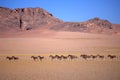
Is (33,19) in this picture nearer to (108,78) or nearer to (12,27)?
(12,27)

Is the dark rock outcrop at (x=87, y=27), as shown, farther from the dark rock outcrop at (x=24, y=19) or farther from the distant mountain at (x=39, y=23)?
the dark rock outcrop at (x=24, y=19)

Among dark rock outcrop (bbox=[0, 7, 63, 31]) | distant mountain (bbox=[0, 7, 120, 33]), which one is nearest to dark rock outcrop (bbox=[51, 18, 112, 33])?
distant mountain (bbox=[0, 7, 120, 33])

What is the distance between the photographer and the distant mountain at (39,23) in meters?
120

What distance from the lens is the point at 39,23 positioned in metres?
132

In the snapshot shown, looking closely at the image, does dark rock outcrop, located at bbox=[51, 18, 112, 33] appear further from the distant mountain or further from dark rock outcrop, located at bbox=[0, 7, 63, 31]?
dark rock outcrop, located at bbox=[0, 7, 63, 31]

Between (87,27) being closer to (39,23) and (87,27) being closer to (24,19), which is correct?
(39,23)

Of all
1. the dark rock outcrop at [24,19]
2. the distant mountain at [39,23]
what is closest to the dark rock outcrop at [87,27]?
the distant mountain at [39,23]

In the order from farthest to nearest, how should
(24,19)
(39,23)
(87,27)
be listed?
(24,19) < (39,23) < (87,27)

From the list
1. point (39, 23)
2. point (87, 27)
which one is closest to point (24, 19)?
point (39, 23)

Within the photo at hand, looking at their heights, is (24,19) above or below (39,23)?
above

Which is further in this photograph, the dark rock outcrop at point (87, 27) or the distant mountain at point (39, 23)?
the distant mountain at point (39, 23)

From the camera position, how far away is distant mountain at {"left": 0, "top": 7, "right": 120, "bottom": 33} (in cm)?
12038

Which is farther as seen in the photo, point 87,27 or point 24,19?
point 24,19

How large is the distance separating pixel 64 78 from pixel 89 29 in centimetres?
10207
